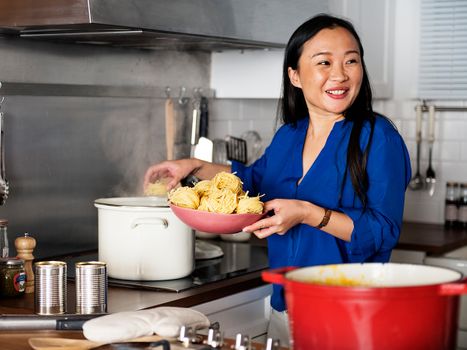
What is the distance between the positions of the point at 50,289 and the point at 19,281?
28 centimetres

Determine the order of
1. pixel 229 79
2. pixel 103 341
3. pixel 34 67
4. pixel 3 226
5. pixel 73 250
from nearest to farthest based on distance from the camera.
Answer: pixel 103 341 < pixel 3 226 < pixel 34 67 < pixel 73 250 < pixel 229 79

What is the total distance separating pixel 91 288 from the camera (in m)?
2.23

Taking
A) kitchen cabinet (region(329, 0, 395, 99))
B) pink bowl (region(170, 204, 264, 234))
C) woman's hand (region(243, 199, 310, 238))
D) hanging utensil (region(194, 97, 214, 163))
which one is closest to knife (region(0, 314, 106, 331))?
pink bowl (region(170, 204, 264, 234))

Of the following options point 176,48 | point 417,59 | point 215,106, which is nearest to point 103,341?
point 176,48

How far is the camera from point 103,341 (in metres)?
1.84

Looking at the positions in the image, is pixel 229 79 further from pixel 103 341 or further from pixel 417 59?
pixel 103 341

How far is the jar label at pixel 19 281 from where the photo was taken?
8.08 feet

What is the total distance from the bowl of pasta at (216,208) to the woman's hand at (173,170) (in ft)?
1.41

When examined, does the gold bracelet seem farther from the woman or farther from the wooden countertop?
the wooden countertop

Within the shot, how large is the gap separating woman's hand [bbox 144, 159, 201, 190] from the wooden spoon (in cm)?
87

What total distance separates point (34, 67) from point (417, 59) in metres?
1.95

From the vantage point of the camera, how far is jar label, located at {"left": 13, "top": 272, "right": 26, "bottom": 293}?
246cm

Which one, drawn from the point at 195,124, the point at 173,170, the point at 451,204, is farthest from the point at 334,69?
the point at 451,204

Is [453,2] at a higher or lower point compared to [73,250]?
higher
